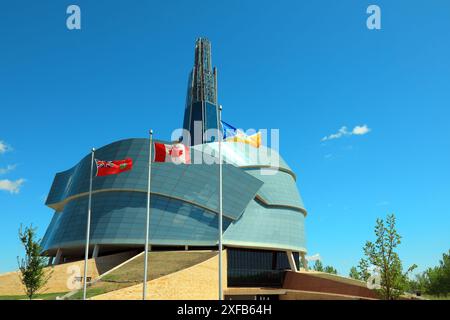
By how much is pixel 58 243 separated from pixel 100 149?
14.2m

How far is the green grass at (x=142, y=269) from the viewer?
107ft

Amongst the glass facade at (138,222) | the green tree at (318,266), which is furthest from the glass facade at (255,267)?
the green tree at (318,266)

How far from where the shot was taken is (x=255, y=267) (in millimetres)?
54094

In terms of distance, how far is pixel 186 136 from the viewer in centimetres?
10406

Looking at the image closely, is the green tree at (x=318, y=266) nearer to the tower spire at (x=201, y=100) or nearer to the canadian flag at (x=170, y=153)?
the tower spire at (x=201, y=100)

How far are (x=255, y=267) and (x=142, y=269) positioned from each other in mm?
20435

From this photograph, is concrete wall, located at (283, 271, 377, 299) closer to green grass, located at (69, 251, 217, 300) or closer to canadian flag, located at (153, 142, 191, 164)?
green grass, located at (69, 251, 217, 300)

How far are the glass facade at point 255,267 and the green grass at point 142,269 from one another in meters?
9.88

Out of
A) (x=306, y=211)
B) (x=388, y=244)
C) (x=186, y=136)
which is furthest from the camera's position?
(x=186, y=136)

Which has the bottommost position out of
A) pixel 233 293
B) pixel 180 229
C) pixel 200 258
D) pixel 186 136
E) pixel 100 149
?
pixel 233 293

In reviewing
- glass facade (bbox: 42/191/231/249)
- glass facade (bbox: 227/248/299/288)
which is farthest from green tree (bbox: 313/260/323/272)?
glass facade (bbox: 42/191/231/249)

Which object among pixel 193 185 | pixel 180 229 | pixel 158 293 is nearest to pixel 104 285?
pixel 158 293

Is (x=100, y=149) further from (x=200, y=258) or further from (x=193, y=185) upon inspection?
(x=200, y=258)

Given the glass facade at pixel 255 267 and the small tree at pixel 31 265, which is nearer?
the small tree at pixel 31 265
